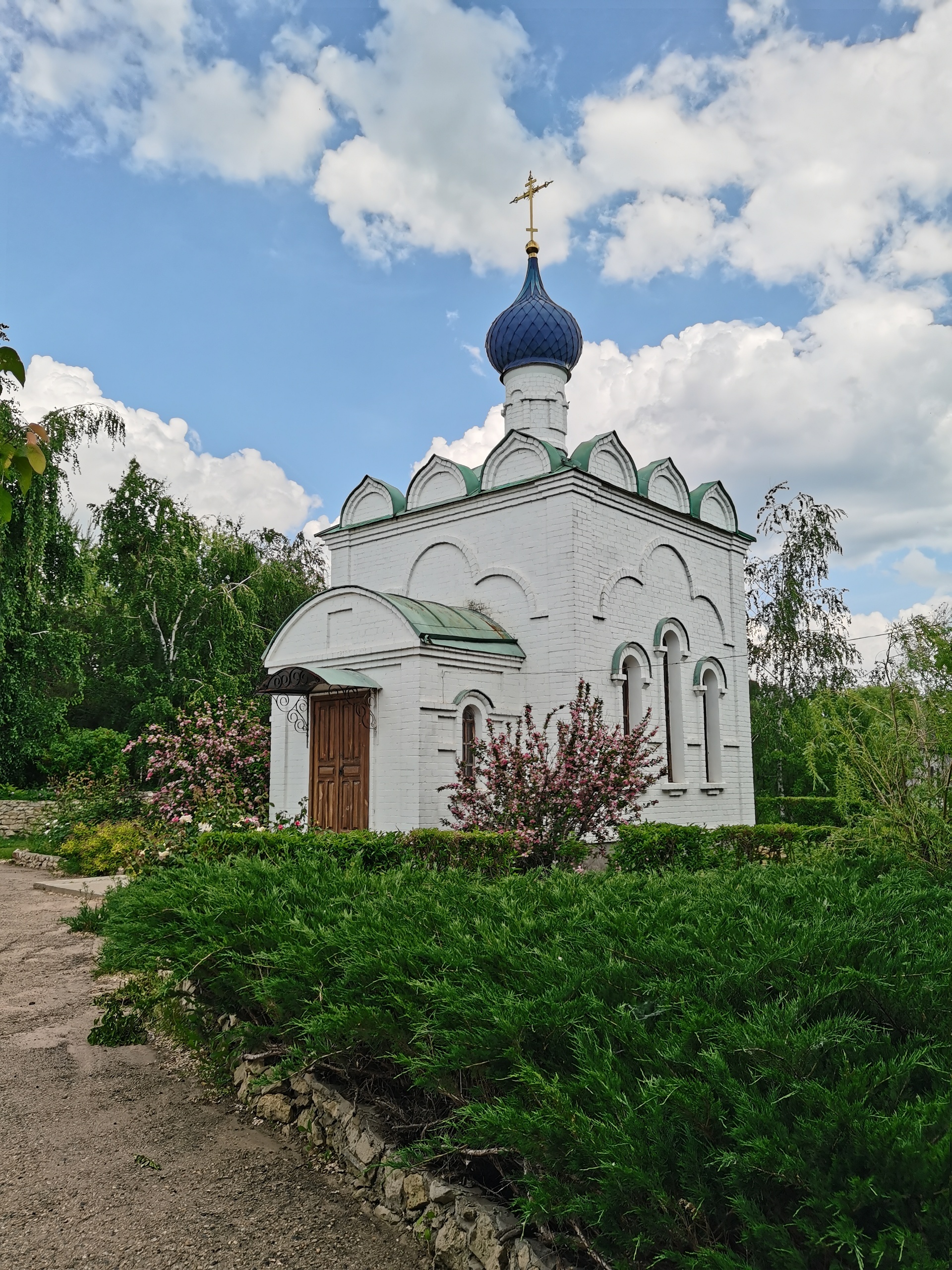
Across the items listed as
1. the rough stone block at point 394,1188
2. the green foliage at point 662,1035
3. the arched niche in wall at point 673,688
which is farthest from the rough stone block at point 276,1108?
the arched niche in wall at point 673,688

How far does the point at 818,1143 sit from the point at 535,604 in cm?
958

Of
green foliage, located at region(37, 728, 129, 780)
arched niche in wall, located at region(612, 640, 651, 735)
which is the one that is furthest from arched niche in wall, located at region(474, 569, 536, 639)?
green foliage, located at region(37, 728, 129, 780)

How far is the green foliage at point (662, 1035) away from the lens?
175cm

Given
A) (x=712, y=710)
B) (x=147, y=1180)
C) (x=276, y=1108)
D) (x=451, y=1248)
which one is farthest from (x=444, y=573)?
(x=451, y=1248)

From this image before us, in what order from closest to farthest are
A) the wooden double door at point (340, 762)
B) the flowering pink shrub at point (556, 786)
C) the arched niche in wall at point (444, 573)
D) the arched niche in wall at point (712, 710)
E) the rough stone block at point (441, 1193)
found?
the rough stone block at point (441, 1193), the flowering pink shrub at point (556, 786), the wooden double door at point (340, 762), the arched niche in wall at point (444, 573), the arched niche in wall at point (712, 710)

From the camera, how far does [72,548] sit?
16969mm

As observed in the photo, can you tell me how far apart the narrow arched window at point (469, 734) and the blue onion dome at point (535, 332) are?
6002 millimetres

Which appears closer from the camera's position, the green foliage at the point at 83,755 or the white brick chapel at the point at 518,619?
the white brick chapel at the point at 518,619

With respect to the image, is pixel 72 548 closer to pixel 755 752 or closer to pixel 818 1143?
pixel 755 752

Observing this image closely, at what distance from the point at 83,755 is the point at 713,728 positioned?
36.8ft

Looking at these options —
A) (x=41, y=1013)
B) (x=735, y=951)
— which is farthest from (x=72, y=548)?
(x=735, y=951)

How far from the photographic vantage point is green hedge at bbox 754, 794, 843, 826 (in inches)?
566

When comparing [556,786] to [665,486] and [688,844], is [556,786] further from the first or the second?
[665,486]

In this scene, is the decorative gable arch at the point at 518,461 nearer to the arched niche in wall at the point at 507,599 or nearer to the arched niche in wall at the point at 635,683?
the arched niche in wall at the point at 507,599
